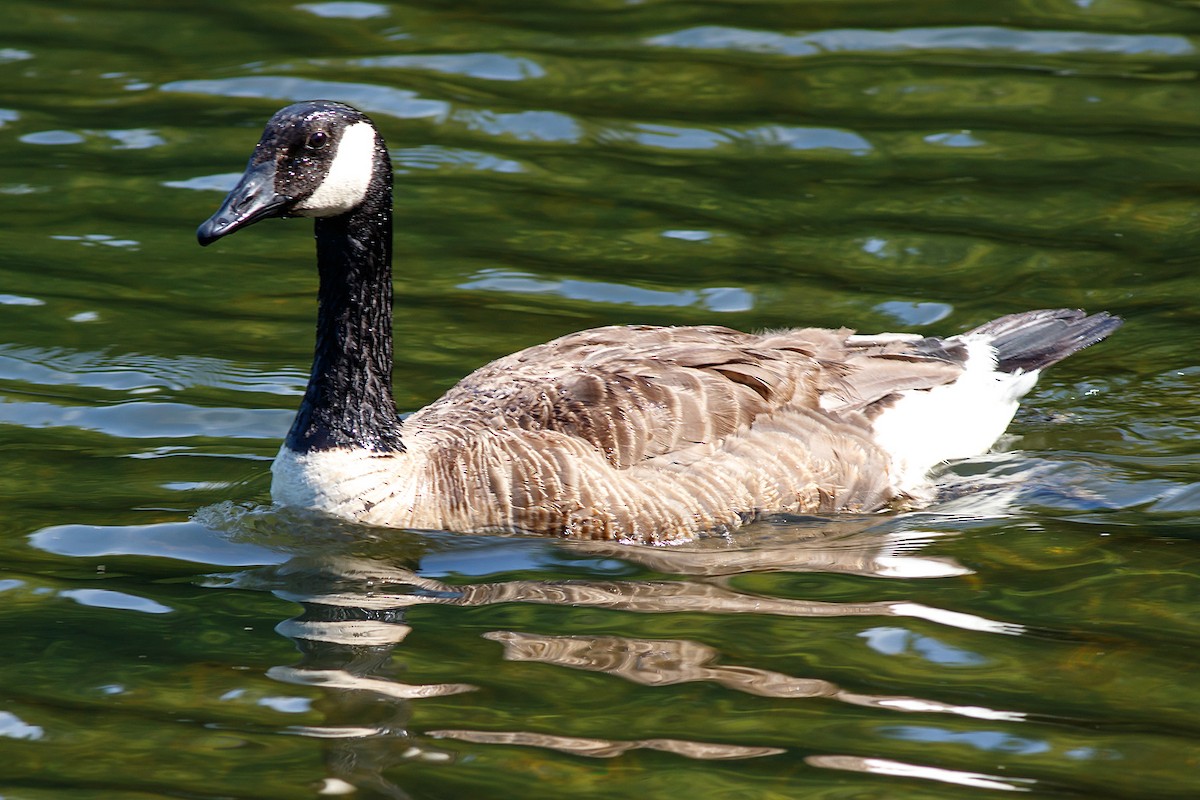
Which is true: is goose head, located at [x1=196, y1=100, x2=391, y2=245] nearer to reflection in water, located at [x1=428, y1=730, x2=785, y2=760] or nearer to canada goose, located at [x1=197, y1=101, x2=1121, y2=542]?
canada goose, located at [x1=197, y1=101, x2=1121, y2=542]

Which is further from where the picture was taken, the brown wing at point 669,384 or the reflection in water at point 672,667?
the brown wing at point 669,384

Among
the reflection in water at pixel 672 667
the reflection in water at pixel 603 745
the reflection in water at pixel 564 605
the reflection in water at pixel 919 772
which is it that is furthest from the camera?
the reflection in water at pixel 672 667

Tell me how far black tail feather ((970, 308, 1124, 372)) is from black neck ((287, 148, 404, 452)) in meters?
3.67

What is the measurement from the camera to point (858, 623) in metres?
7.55

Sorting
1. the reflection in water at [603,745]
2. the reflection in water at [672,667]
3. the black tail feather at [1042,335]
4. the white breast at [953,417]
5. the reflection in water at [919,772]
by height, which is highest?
the black tail feather at [1042,335]

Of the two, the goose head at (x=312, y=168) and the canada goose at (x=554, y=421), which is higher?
the goose head at (x=312, y=168)

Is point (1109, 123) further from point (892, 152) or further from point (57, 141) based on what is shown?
point (57, 141)

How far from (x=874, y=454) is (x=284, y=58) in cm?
801

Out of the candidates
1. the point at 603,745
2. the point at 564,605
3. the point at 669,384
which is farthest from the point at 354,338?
the point at 603,745

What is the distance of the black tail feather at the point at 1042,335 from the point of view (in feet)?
33.8

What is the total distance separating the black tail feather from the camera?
33.8 feet

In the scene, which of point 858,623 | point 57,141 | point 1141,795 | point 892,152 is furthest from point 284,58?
point 1141,795

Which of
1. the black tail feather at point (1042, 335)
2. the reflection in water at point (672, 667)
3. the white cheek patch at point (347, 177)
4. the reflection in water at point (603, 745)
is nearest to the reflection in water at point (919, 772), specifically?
the reflection in water at point (603, 745)

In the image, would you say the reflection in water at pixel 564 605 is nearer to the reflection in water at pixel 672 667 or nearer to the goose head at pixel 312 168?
the reflection in water at pixel 672 667
